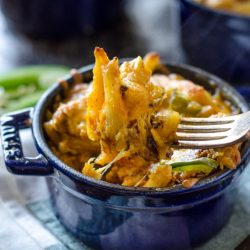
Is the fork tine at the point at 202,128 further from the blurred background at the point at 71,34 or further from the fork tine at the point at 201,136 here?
the blurred background at the point at 71,34

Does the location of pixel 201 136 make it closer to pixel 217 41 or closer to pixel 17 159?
pixel 17 159

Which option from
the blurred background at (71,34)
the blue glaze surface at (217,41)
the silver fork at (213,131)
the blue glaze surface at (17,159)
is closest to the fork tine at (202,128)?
the silver fork at (213,131)

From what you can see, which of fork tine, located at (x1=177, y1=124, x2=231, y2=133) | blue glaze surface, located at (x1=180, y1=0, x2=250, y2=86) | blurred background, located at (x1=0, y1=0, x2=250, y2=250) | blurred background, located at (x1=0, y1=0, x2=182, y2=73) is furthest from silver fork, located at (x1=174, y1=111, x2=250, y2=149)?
blurred background, located at (x1=0, y1=0, x2=182, y2=73)

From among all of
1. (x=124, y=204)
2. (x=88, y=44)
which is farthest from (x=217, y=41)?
(x=124, y=204)

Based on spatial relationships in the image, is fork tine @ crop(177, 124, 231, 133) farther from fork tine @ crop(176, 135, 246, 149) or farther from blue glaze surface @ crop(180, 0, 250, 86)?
blue glaze surface @ crop(180, 0, 250, 86)

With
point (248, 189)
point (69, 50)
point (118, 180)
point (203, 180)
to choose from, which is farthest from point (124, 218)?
point (69, 50)

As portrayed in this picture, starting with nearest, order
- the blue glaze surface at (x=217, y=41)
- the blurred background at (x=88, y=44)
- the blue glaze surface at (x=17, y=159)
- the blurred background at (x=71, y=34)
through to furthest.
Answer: the blue glaze surface at (x=17, y=159)
the blurred background at (x=88, y=44)
the blue glaze surface at (x=217, y=41)
the blurred background at (x=71, y=34)

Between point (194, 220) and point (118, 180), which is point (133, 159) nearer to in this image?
point (118, 180)
